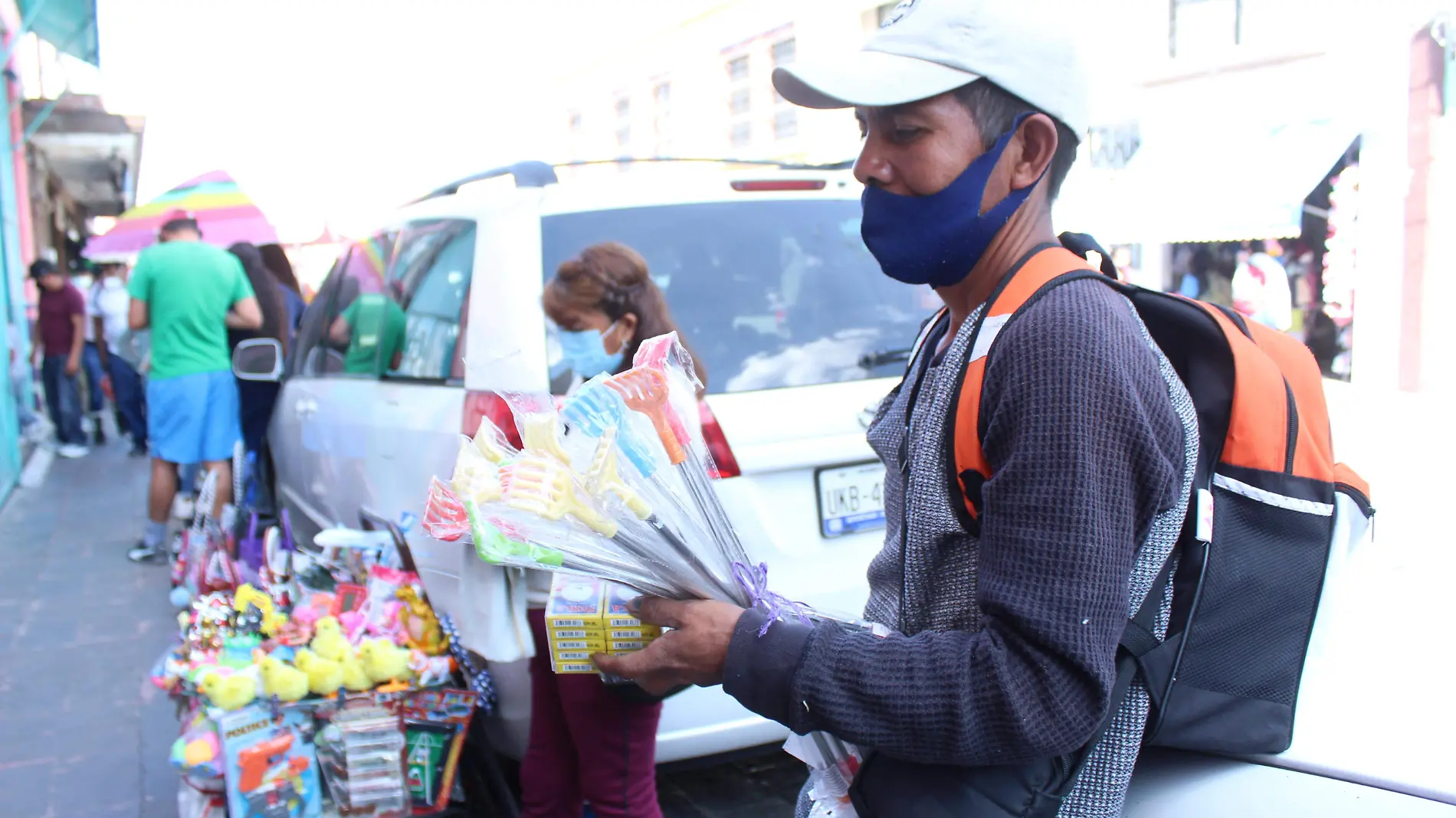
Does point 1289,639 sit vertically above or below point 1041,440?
below

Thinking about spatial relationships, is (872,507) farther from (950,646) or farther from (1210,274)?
(1210,274)

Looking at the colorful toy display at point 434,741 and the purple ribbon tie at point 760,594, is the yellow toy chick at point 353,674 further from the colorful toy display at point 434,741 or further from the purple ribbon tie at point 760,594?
the purple ribbon tie at point 760,594

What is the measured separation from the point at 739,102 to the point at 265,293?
734 inches

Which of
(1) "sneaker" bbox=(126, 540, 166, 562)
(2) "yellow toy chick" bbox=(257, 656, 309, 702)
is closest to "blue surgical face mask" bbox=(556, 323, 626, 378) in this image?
(2) "yellow toy chick" bbox=(257, 656, 309, 702)

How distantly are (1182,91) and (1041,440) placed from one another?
49.7 ft

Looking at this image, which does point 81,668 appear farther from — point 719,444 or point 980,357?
point 980,357

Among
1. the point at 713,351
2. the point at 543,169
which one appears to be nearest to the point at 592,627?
the point at 713,351

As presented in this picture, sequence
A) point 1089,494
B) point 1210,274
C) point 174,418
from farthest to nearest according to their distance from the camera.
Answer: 1. point 1210,274
2. point 174,418
3. point 1089,494

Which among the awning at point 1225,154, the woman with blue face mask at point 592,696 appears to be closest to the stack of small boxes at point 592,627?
the woman with blue face mask at point 592,696

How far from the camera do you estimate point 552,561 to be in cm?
122

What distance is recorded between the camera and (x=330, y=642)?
287cm

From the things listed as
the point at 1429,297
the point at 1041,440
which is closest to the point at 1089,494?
the point at 1041,440

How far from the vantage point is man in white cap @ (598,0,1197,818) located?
1044mm

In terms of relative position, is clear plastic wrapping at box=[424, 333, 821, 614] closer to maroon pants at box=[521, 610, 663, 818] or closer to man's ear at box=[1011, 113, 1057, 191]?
man's ear at box=[1011, 113, 1057, 191]
